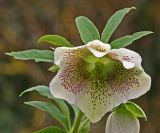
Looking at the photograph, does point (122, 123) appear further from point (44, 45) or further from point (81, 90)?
point (44, 45)

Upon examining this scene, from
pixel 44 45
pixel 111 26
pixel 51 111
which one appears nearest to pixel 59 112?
pixel 51 111

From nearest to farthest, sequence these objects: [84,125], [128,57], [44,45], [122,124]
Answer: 1. [128,57]
2. [122,124]
3. [84,125]
4. [44,45]

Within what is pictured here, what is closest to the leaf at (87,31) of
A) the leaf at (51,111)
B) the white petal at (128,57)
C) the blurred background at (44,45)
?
the white petal at (128,57)

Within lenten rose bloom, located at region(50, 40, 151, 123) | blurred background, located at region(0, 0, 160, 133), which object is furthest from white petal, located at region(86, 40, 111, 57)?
blurred background, located at region(0, 0, 160, 133)

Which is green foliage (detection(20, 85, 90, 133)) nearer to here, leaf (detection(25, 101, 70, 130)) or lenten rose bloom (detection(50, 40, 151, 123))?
leaf (detection(25, 101, 70, 130))

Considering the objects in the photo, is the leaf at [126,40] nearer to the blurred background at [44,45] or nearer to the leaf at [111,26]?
the leaf at [111,26]
